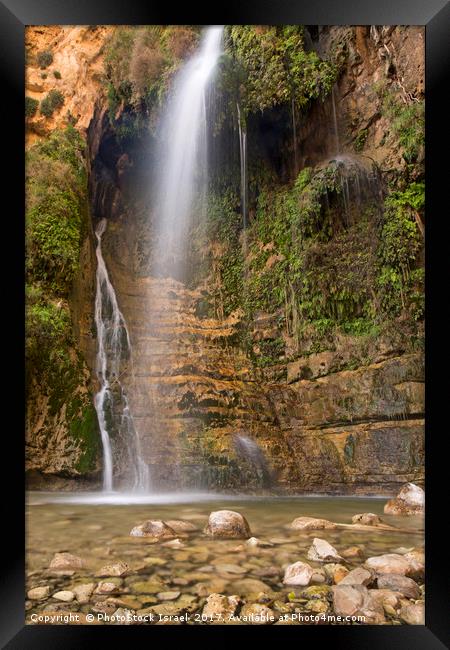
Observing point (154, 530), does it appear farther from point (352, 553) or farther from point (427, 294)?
point (427, 294)

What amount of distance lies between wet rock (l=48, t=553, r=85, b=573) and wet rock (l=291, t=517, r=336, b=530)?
1.74 metres

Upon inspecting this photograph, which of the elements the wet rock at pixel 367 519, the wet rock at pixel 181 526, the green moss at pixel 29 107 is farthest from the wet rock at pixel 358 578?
the green moss at pixel 29 107

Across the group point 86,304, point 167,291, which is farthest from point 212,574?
point 167,291

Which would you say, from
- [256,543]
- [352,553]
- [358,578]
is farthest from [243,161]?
[358,578]

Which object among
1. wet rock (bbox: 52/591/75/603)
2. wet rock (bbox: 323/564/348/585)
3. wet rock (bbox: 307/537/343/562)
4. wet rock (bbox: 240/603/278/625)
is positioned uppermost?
wet rock (bbox: 307/537/343/562)

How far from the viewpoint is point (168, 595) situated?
2770mm

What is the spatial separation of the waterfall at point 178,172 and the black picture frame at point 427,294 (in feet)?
16.0

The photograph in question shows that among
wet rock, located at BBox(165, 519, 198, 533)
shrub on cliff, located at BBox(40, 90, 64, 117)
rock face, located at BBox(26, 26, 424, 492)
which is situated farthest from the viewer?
rock face, located at BBox(26, 26, 424, 492)

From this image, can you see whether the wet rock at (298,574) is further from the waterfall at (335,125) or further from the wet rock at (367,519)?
the waterfall at (335,125)

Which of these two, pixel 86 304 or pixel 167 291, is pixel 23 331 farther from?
pixel 167 291

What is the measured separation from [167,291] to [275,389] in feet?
7.98

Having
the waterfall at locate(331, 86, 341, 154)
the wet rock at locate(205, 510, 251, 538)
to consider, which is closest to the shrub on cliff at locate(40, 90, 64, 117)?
the waterfall at locate(331, 86, 341, 154)

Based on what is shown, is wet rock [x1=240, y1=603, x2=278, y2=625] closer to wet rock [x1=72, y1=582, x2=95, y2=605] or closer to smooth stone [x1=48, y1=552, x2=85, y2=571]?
wet rock [x1=72, y1=582, x2=95, y2=605]

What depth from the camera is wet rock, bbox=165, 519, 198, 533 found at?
3.52 m
